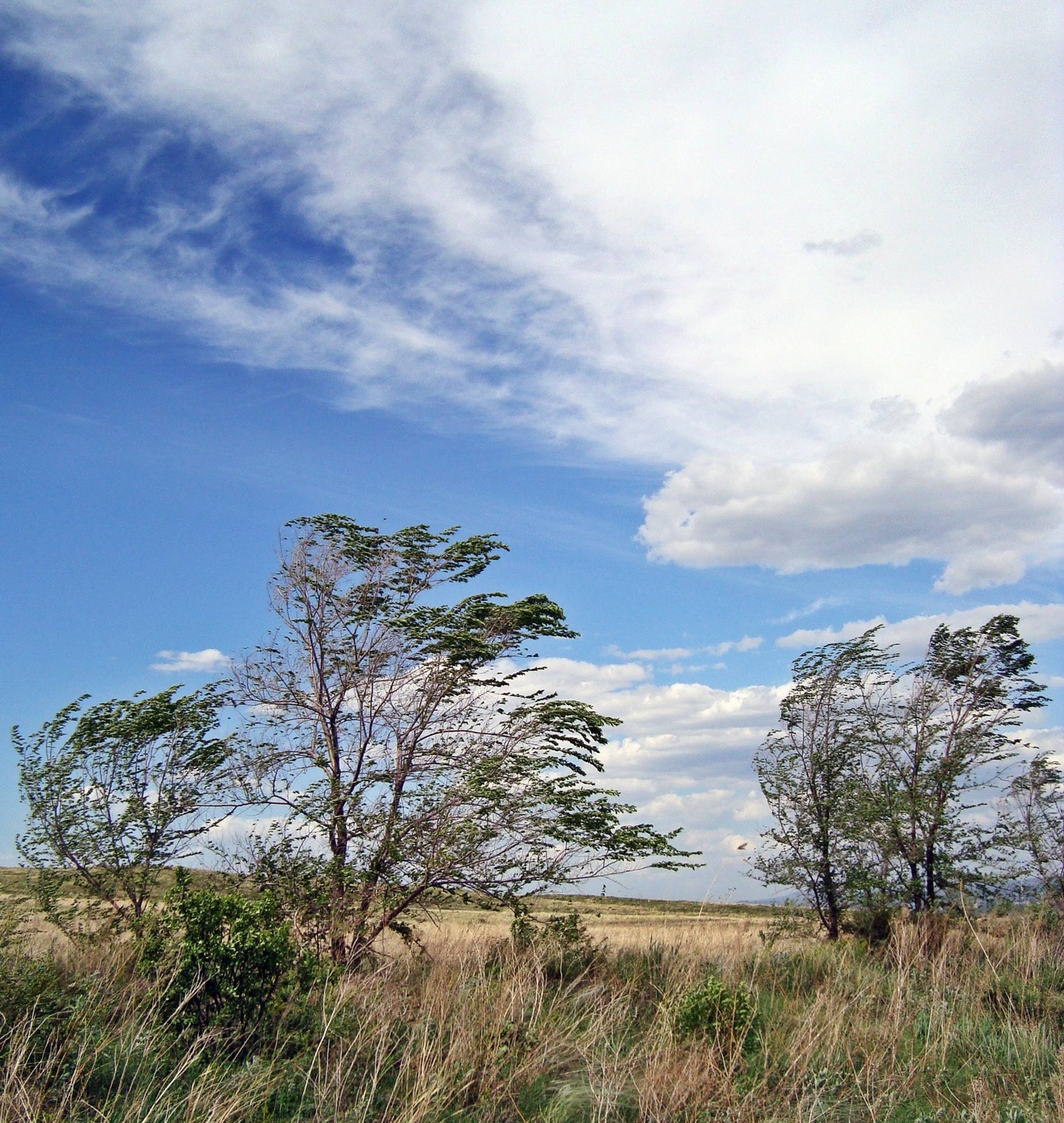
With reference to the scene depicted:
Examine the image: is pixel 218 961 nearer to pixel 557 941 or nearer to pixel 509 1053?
pixel 509 1053

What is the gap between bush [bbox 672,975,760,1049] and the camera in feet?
25.4

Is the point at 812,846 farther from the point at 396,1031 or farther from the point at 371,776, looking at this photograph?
the point at 396,1031

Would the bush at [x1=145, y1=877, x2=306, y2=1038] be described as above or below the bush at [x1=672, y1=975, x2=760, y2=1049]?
above

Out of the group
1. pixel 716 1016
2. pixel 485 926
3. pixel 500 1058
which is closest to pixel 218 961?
pixel 500 1058

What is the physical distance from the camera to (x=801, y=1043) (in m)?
7.60

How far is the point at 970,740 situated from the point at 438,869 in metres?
11.5

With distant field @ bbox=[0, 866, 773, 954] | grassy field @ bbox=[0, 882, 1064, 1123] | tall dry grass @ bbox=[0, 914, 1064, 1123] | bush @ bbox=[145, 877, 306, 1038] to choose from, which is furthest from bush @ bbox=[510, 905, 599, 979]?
bush @ bbox=[145, 877, 306, 1038]

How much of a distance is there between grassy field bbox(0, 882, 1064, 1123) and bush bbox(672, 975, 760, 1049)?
0.02 meters

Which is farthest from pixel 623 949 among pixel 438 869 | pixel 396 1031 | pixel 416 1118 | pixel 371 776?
pixel 416 1118

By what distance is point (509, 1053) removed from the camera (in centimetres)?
683

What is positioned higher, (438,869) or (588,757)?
(588,757)

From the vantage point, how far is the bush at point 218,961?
7.28 metres

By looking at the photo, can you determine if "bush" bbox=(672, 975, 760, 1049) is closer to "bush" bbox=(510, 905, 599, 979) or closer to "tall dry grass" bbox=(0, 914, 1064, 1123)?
"tall dry grass" bbox=(0, 914, 1064, 1123)

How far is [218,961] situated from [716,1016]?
4349 mm
